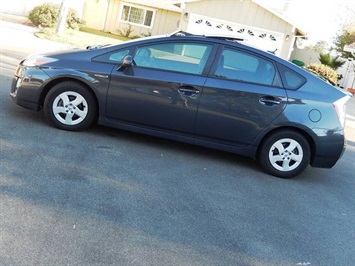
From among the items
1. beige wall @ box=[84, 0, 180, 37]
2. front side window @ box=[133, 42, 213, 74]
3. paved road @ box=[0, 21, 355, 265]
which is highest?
beige wall @ box=[84, 0, 180, 37]

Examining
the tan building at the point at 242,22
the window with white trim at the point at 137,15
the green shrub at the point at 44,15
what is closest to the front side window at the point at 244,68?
the tan building at the point at 242,22

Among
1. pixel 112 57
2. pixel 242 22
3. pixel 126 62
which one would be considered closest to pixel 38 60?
pixel 112 57

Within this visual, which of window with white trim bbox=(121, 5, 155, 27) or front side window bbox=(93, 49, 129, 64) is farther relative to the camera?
window with white trim bbox=(121, 5, 155, 27)

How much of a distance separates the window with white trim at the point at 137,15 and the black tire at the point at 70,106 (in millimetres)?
26145

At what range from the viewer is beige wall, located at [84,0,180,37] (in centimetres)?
3091

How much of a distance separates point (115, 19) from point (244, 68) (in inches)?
1055

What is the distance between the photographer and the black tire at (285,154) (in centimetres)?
591

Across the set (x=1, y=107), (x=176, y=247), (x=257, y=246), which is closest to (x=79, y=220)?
(x=176, y=247)

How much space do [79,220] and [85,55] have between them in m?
2.89

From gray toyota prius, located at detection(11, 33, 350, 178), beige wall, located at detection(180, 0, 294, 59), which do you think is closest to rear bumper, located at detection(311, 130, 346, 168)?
gray toyota prius, located at detection(11, 33, 350, 178)

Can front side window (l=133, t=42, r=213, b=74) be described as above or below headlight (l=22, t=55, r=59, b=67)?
above

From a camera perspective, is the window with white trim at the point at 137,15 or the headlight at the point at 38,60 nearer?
the headlight at the point at 38,60

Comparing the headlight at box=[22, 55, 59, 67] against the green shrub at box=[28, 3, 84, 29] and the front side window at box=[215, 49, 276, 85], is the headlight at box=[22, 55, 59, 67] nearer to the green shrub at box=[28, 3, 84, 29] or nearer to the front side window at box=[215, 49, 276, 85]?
the front side window at box=[215, 49, 276, 85]

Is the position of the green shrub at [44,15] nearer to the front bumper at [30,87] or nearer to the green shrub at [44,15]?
the green shrub at [44,15]
